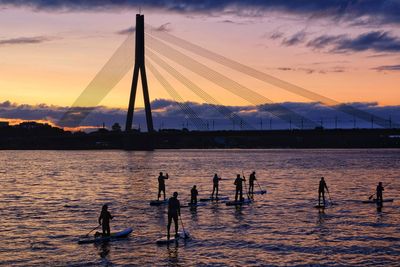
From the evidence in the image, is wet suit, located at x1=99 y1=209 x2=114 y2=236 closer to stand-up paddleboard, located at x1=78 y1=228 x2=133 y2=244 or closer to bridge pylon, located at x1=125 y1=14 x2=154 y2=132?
stand-up paddleboard, located at x1=78 y1=228 x2=133 y2=244

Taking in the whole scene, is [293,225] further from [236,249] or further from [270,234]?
[236,249]

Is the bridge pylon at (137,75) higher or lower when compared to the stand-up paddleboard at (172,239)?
higher

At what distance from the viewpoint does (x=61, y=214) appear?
35.9m

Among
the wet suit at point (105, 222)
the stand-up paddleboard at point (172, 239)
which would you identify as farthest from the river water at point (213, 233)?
the wet suit at point (105, 222)

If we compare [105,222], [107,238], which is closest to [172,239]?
[107,238]

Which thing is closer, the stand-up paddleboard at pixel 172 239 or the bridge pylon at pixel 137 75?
the stand-up paddleboard at pixel 172 239

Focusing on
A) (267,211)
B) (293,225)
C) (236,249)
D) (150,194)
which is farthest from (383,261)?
(150,194)

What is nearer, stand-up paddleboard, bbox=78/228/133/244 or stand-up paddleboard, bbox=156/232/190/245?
stand-up paddleboard, bbox=156/232/190/245

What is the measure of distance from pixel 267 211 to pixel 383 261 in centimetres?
1564

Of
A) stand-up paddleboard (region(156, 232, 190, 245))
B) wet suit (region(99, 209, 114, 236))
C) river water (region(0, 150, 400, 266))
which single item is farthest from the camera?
wet suit (region(99, 209, 114, 236))

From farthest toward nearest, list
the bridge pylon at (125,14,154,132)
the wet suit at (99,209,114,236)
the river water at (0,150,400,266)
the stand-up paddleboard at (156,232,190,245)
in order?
the bridge pylon at (125,14,154,132), the wet suit at (99,209,114,236), the stand-up paddleboard at (156,232,190,245), the river water at (0,150,400,266)

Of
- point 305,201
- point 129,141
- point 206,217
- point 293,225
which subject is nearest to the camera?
point 293,225

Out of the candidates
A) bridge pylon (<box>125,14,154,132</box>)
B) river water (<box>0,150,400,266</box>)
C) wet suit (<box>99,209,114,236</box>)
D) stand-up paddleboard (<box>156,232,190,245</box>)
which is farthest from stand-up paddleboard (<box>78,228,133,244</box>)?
bridge pylon (<box>125,14,154,132</box>)

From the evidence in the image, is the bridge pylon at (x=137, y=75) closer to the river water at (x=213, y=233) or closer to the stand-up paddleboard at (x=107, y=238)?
the river water at (x=213, y=233)
